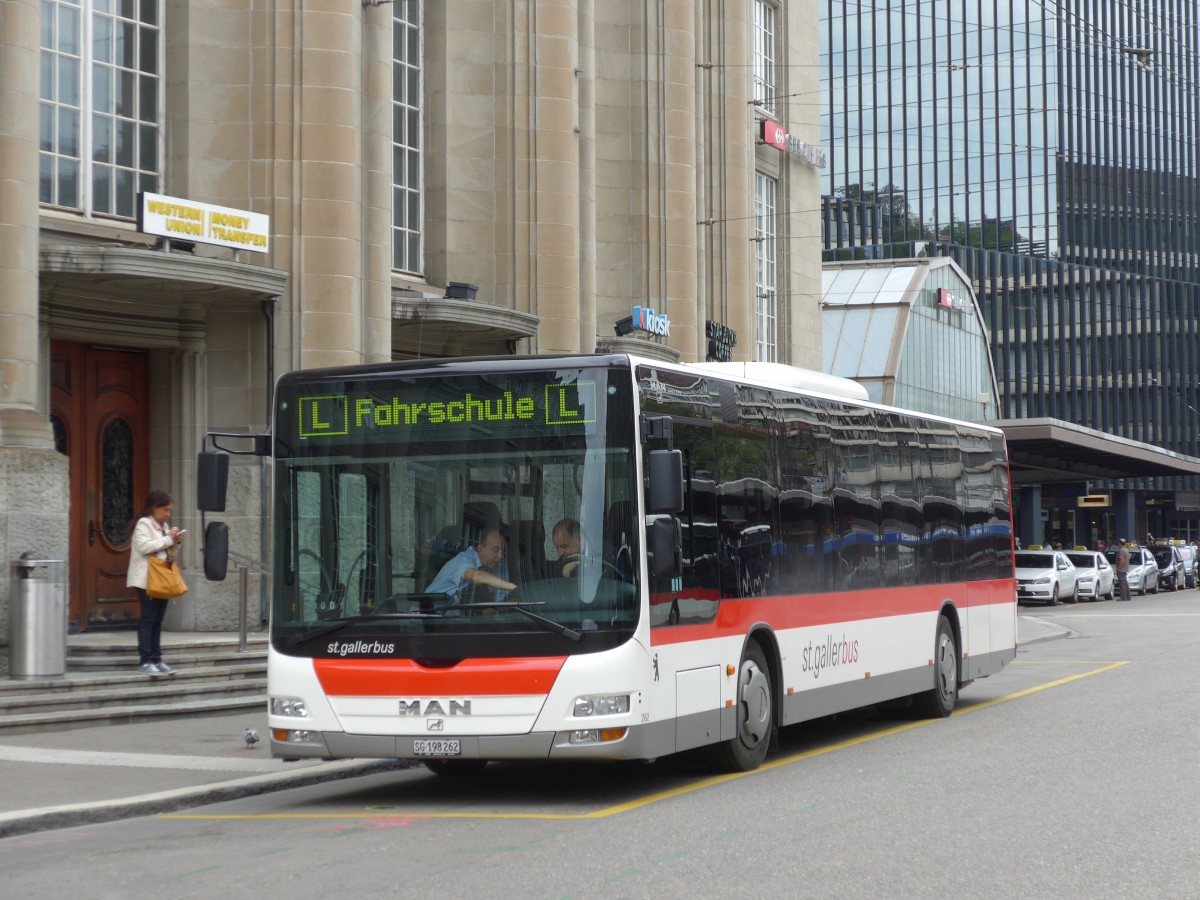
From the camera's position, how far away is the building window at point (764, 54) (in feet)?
124

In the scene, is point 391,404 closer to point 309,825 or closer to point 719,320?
point 309,825

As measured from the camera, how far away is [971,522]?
18.3m

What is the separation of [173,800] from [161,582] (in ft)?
17.8

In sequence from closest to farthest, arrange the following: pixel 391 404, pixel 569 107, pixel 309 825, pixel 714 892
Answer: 1. pixel 714 892
2. pixel 309 825
3. pixel 391 404
4. pixel 569 107

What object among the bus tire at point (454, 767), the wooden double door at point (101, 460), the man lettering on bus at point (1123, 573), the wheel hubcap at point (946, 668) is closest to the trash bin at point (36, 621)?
the wooden double door at point (101, 460)

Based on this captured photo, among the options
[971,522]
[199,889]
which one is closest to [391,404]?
[199,889]

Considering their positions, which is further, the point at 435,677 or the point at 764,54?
the point at 764,54

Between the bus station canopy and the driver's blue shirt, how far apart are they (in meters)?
39.0

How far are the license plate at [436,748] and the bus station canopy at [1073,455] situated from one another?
3922cm

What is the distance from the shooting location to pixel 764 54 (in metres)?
38.4

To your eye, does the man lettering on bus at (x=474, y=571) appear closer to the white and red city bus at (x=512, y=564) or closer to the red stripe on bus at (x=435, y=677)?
the white and red city bus at (x=512, y=564)

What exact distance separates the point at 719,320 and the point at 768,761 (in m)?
21.8

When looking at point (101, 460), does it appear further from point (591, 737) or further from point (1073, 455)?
point (1073, 455)

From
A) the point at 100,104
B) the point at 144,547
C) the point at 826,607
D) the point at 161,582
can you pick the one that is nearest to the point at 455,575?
the point at 826,607
